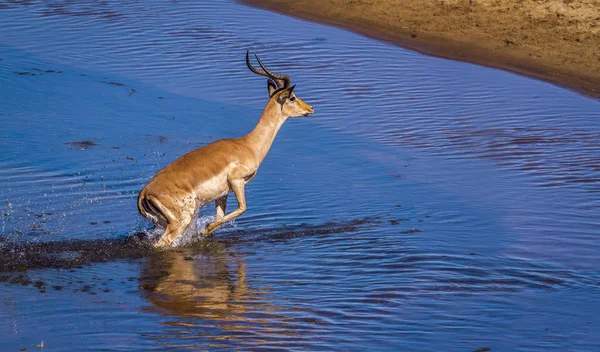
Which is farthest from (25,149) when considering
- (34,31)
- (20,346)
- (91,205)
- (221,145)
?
(34,31)

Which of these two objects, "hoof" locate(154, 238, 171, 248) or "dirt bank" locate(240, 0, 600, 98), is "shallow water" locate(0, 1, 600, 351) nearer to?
"hoof" locate(154, 238, 171, 248)

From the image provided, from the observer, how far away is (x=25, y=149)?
12086 mm

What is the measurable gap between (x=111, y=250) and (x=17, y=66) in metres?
8.10

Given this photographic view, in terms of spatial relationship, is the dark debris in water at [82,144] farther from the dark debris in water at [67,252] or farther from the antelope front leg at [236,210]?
the antelope front leg at [236,210]

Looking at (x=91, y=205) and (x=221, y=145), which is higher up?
(x=221, y=145)

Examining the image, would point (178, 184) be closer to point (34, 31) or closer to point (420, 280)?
point (420, 280)

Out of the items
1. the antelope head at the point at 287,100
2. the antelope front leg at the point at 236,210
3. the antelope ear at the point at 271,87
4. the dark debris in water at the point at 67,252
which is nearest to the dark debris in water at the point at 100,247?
the dark debris in water at the point at 67,252

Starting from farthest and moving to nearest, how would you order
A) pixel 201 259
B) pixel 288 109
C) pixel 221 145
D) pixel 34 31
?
pixel 34 31, pixel 288 109, pixel 221 145, pixel 201 259

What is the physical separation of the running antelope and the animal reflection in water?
339 mm

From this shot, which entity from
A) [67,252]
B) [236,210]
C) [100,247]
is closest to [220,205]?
[236,210]

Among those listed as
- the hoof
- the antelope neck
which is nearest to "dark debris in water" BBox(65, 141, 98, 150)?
the antelope neck

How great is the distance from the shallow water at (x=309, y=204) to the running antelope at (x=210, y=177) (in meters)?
0.31

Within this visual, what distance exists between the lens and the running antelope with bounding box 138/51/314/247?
920 centimetres

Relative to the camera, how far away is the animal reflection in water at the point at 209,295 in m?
7.10
